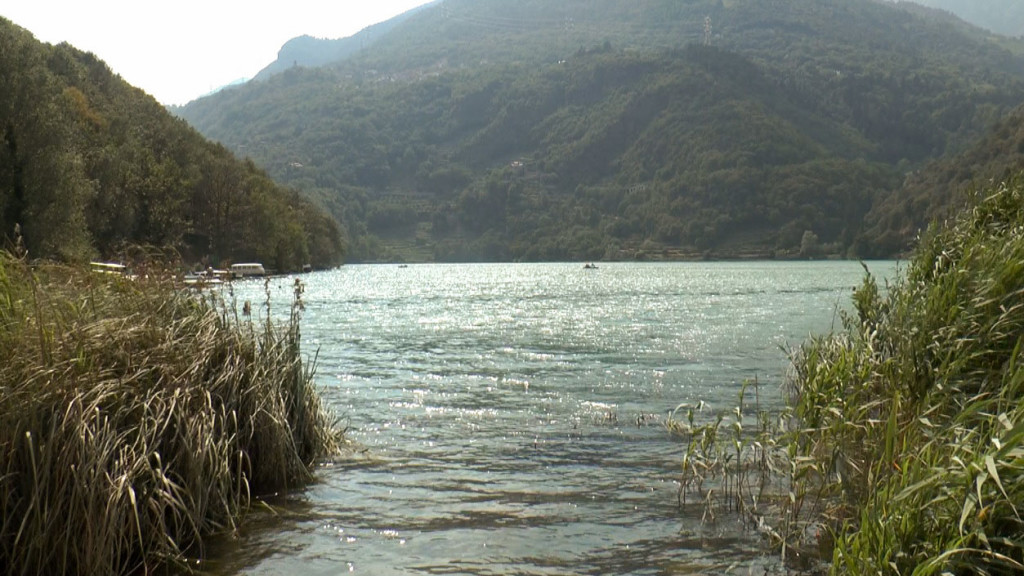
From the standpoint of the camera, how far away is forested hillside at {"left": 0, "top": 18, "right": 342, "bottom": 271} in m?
41.0

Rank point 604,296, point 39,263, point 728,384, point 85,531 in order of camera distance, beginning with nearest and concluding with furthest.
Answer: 1. point 85,531
2. point 39,263
3. point 728,384
4. point 604,296

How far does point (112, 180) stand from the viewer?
2394 inches

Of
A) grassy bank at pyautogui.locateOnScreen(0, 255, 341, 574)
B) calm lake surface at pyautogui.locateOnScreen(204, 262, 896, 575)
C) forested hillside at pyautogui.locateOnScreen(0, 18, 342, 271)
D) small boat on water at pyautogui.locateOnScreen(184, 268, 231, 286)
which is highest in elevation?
forested hillside at pyautogui.locateOnScreen(0, 18, 342, 271)

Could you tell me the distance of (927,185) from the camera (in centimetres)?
15150

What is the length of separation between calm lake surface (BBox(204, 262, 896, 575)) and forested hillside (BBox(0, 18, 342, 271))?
183 inches

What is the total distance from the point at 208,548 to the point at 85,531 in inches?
65.9

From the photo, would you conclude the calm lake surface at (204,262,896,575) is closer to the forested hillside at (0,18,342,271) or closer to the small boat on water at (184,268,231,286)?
the small boat on water at (184,268,231,286)

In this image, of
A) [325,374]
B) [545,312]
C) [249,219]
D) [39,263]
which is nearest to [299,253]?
[249,219]

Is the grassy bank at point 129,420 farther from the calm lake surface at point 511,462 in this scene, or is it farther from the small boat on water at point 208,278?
the calm lake surface at point 511,462

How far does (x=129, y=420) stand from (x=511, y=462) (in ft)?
20.0

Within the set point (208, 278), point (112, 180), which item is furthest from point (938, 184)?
point (208, 278)

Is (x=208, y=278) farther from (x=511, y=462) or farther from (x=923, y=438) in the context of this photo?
(x=923, y=438)

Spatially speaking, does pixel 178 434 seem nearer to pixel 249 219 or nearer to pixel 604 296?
pixel 604 296

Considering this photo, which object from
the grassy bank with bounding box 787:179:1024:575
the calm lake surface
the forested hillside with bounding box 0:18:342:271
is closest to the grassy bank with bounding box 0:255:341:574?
the calm lake surface
